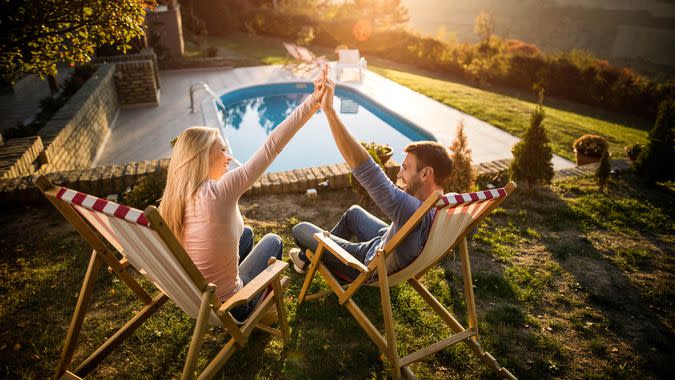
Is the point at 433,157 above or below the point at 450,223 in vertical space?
above

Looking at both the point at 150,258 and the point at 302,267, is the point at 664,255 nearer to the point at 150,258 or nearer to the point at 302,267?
the point at 302,267

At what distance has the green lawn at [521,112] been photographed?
8.24 meters

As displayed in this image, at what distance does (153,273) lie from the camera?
2.20m

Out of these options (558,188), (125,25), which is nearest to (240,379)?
(125,25)

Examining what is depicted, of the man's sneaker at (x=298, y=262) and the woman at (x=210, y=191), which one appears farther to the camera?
the man's sneaker at (x=298, y=262)

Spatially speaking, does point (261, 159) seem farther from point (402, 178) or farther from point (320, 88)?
point (402, 178)

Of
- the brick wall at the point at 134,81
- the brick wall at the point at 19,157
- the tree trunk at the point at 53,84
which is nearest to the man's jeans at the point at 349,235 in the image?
the brick wall at the point at 19,157

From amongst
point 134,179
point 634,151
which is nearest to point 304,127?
point 134,179

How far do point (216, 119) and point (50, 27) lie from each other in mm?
4357

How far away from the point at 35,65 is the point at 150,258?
11.1ft

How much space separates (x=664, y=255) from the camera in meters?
4.19

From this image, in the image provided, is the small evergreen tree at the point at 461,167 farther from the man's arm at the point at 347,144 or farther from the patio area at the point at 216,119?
the man's arm at the point at 347,144

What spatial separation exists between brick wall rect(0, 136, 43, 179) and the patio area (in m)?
1.70

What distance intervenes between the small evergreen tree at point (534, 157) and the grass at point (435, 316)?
801 mm
